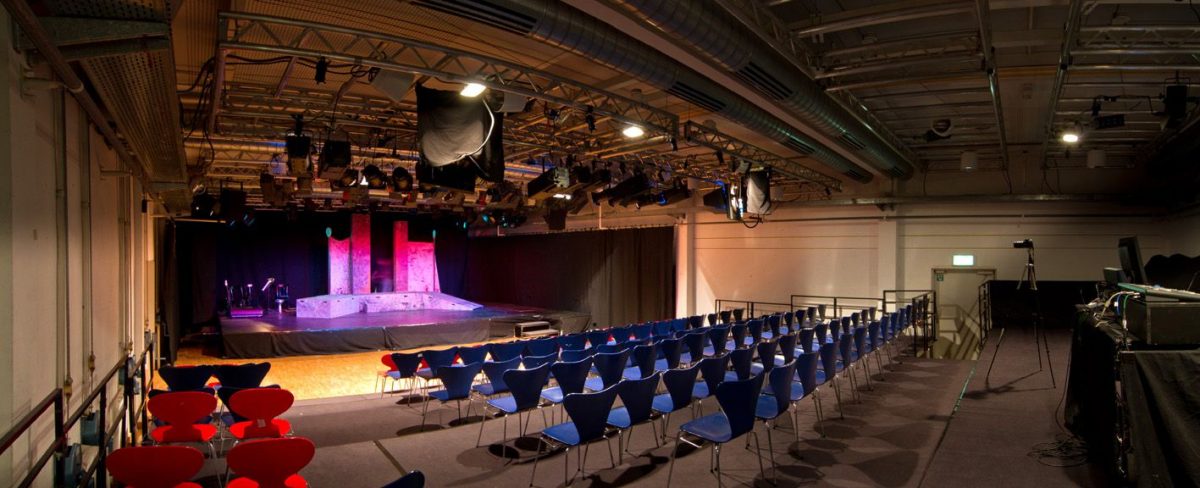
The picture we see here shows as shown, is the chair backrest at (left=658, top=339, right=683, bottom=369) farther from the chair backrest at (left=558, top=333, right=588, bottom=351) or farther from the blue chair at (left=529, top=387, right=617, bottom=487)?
the blue chair at (left=529, top=387, right=617, bottom=487)

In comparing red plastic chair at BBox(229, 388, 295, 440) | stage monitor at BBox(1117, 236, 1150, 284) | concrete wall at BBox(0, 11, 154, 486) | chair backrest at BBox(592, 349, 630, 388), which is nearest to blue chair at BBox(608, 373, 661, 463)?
chair backrest at BBox(592, 349, 630, 388)

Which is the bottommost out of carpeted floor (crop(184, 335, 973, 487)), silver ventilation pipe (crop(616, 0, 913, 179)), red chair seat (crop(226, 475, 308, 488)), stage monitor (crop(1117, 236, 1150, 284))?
carpeted floor (crop(184, 335, 973, 487))

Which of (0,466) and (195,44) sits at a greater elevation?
(195,44)

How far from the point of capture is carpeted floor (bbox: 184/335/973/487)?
430 cm

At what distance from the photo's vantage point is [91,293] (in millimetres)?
4309

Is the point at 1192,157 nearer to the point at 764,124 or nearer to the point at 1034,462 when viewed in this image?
the point at 764,124

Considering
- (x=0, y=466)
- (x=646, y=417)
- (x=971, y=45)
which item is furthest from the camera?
(x=971, y=45)

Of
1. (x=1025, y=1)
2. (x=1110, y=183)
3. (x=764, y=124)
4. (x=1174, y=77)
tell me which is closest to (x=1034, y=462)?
(x=1025, y=1)

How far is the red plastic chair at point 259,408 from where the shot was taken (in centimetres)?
414

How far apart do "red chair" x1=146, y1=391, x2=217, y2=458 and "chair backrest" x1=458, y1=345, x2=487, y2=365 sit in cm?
274

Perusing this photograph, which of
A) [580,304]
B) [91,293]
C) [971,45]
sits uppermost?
[971,45]

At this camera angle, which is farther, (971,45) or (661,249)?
(661,249)

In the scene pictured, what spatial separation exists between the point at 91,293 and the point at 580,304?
14.8m

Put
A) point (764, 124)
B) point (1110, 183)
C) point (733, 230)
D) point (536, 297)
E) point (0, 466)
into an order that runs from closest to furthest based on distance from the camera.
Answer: point (0, 466) < point (764, 124) < point (1110, 183) < point (733, 230) < point (536, 297)
